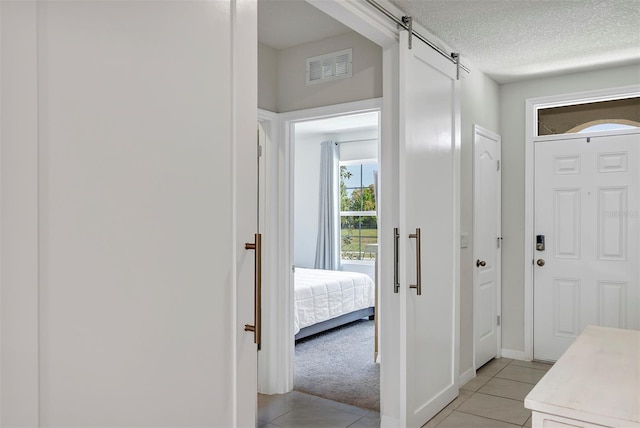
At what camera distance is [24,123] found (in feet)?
3.48

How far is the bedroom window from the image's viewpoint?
7316 mm

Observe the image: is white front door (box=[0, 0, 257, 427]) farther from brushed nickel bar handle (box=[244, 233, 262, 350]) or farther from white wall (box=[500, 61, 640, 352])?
white wall (box=[500, 61, 640, 352])

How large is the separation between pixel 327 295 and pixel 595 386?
3.97 m

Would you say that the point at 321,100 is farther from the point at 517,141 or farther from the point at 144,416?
the point at 144,416

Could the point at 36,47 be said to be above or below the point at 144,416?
above

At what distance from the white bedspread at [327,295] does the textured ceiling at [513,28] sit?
2.56m

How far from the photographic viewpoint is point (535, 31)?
3289 mm

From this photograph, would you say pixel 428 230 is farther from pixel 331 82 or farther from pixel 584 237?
pixel 584 237

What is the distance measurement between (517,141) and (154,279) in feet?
13.3

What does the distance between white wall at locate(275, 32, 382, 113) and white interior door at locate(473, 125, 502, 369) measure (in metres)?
1.21

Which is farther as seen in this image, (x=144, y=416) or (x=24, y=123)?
(x=144, y=416)

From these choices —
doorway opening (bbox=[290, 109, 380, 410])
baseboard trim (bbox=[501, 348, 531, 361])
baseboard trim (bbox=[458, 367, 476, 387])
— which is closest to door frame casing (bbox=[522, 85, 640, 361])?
baseboard trim (bbox=[501, 348, 531, 361])

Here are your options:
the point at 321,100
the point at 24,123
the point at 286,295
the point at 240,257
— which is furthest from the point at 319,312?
the point at 24,123

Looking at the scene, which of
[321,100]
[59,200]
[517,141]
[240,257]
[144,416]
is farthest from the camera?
[517,141]
